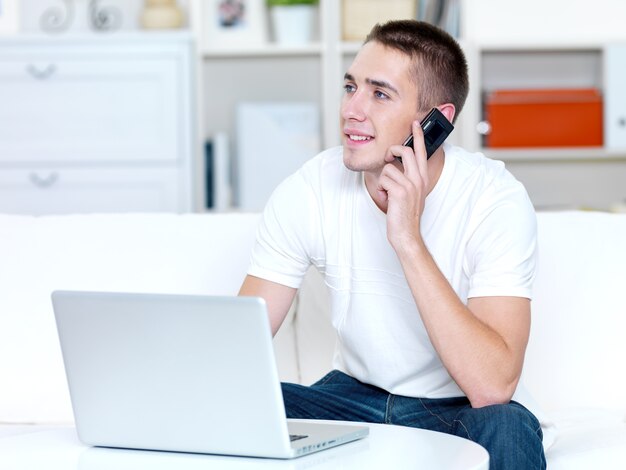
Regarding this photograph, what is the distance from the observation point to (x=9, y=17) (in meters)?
3.80

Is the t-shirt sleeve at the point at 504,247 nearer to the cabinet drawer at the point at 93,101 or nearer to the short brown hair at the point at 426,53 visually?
the short brown hair at the point at 426,53

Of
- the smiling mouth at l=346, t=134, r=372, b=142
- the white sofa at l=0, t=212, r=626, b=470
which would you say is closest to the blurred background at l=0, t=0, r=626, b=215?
the white sofa at l=0, t=212, r=626, b=470

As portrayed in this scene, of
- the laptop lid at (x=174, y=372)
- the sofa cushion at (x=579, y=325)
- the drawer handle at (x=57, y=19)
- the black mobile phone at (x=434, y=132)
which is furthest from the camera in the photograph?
the drawer handle at (x=57, y=19)

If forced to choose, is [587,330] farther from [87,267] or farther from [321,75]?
[321,75]

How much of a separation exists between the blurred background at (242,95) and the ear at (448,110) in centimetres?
185

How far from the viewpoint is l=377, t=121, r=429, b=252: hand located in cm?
166

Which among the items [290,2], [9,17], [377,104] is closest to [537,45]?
[290,2]

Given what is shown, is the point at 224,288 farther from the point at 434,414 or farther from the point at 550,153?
the point at 550,153


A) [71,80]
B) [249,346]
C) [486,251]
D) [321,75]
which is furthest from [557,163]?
[249,346]

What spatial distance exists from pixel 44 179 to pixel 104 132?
26cm

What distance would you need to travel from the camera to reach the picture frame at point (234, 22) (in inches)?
153

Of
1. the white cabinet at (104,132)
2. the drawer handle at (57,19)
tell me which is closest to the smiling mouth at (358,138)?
the white cabinet at (104,132)

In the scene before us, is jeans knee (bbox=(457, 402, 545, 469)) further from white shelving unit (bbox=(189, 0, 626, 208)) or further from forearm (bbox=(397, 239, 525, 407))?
white shelving unit (bbox=(189, 0, 626, 208))

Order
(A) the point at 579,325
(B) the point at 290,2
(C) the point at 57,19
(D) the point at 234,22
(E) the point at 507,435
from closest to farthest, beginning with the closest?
(E) the point at 507,435 → (A) the point at 579,325 → (B) the point at 290,2 → (D) the point at 234,22 → (C) the point at 57,19
